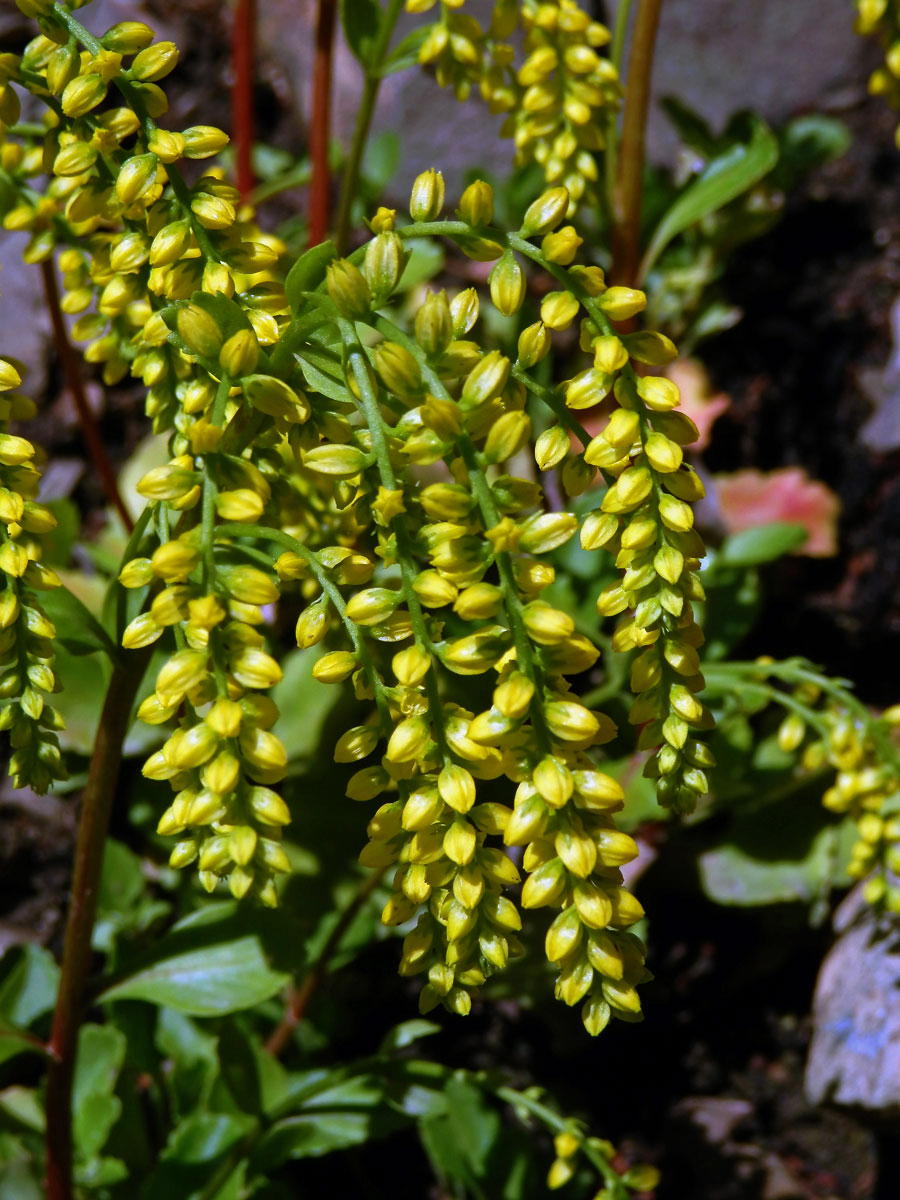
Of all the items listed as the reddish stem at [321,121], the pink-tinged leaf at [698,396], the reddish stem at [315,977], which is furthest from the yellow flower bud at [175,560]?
the pink-tinged leaf at [698,396]

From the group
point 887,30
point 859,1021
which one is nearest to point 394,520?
point 887,30

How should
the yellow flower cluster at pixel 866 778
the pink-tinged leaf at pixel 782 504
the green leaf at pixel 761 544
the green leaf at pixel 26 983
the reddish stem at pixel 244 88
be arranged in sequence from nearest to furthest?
the yellow flower cluster at pixel 866 778 < the green leaf at pixel 26 983 < the green leaf at pixel 761 544 < the reddish stem at pixel 244 88 < the pink-tinged leaf at pixel 782 504

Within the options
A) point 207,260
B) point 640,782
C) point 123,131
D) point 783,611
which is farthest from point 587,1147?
point 783,611

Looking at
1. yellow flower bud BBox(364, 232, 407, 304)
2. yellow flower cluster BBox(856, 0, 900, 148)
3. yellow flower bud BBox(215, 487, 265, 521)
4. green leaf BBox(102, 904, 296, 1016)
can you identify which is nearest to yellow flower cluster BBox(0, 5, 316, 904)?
yellow flower bud BBox(215, 487, 265, 521)

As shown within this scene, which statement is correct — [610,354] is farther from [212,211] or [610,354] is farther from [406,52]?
[406,52]

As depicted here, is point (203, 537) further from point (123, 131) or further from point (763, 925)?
point (763, 925)

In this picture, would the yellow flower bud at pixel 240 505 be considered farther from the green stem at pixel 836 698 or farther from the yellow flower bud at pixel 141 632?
the green stem at pixel 836 698
